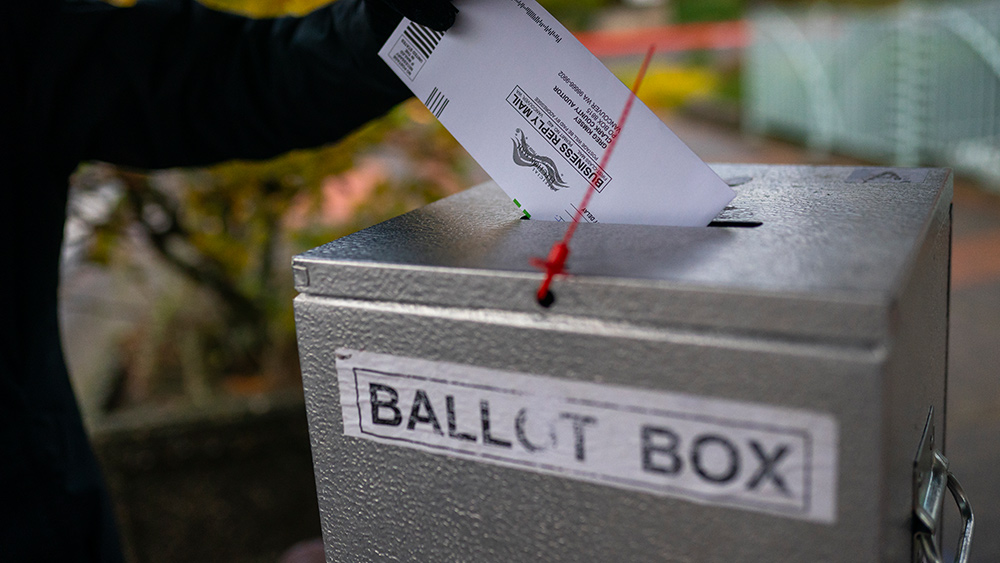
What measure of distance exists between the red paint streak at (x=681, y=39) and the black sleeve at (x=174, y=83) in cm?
767

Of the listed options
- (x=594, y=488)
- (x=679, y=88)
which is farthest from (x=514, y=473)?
(x=679, y=88)

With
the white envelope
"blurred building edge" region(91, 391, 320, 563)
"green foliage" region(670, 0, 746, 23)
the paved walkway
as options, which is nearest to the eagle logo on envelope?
the white envelope

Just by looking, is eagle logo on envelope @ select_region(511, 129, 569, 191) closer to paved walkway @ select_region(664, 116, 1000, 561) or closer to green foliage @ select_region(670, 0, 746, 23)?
paved walkway @ select_region(664, 116, 1000, 561)

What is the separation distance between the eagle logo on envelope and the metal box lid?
40mm

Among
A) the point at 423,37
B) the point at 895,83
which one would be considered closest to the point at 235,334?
the point at 423,37

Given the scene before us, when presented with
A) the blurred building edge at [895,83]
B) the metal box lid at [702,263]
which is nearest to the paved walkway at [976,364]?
the blurred building edge at [895,83]

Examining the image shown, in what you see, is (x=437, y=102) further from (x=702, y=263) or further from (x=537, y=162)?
(x=702, y=263)

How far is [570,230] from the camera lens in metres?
0.50

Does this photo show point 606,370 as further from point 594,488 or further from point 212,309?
point 212,309

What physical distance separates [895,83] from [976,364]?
2583 mm

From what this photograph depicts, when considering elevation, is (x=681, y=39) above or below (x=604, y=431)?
above

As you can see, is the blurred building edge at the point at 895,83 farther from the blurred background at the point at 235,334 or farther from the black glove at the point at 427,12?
the black glove at the point at 427,12

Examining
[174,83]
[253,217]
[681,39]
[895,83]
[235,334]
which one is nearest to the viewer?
[174,83]

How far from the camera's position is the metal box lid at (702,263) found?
387mm
